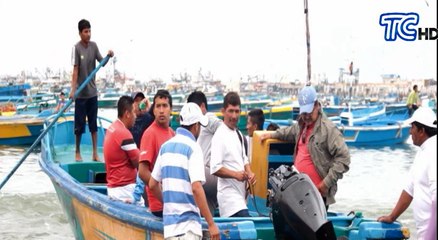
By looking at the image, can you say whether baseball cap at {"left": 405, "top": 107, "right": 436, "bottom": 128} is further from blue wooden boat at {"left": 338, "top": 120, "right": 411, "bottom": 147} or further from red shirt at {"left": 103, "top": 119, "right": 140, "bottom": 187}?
blue wooden boat at {"left": 338, "top": 120, "right": 411, "bottom": 147}

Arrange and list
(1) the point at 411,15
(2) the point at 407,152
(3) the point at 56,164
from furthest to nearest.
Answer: (2) the point at 407,152 < (1) the point at 411,15 < (3) the point at 56,164

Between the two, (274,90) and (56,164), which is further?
(274,90)

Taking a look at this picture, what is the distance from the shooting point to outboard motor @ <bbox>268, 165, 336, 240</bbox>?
5312 mm

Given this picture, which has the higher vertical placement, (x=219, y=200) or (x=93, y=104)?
(x=93, y=104)

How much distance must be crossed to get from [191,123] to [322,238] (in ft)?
4.08

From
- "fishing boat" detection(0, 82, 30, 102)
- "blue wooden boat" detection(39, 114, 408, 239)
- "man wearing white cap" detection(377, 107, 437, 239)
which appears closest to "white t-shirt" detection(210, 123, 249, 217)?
"blue wooden boat" detection(39, 114, 408, 239)

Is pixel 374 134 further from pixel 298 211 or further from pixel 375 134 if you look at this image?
pixel 298 211

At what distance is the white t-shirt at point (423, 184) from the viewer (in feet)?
16.5

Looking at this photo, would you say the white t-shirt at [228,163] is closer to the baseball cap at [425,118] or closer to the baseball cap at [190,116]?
the baseball cap at [190,116]

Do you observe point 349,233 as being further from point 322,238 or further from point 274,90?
point 274,90

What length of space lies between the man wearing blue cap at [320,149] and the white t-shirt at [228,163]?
1.89ft

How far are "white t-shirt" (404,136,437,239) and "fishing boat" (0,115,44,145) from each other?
20.2m

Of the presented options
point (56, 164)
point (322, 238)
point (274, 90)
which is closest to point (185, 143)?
point (322, 238)

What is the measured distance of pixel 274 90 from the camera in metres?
66.6
